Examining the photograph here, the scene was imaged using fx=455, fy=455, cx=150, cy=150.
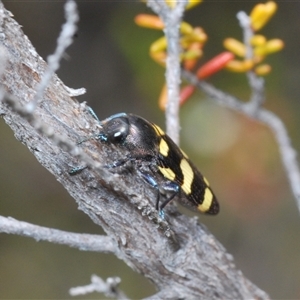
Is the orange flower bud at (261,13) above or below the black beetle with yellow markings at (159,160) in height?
above

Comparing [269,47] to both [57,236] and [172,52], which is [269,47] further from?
[57,236]

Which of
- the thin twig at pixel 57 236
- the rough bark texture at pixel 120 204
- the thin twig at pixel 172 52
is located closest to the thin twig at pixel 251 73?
the thin twig at pixel 172 52

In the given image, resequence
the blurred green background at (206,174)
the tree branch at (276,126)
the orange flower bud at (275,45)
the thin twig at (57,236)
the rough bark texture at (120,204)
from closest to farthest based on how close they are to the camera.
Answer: the rough bark texture at (120,204) → the thin twig at (57,236) → the tree branch at (276,126) → the orange flower bud at (275,45) → the blurred green background at (206,174)

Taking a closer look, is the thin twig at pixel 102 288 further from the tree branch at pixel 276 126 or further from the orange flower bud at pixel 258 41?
the orange flower bud at pixel 258 41

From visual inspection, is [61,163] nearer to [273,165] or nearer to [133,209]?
[133,209]

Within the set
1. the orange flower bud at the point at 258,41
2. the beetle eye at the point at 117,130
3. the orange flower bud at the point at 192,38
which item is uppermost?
the orange flower bud at the point at 192,38

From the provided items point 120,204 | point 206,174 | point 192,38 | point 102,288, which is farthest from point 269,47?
point 206,174

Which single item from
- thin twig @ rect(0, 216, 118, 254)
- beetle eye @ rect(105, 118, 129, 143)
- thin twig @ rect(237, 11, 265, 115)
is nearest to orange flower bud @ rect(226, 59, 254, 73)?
thin twig @ rect(237, 11, 265, 115)
